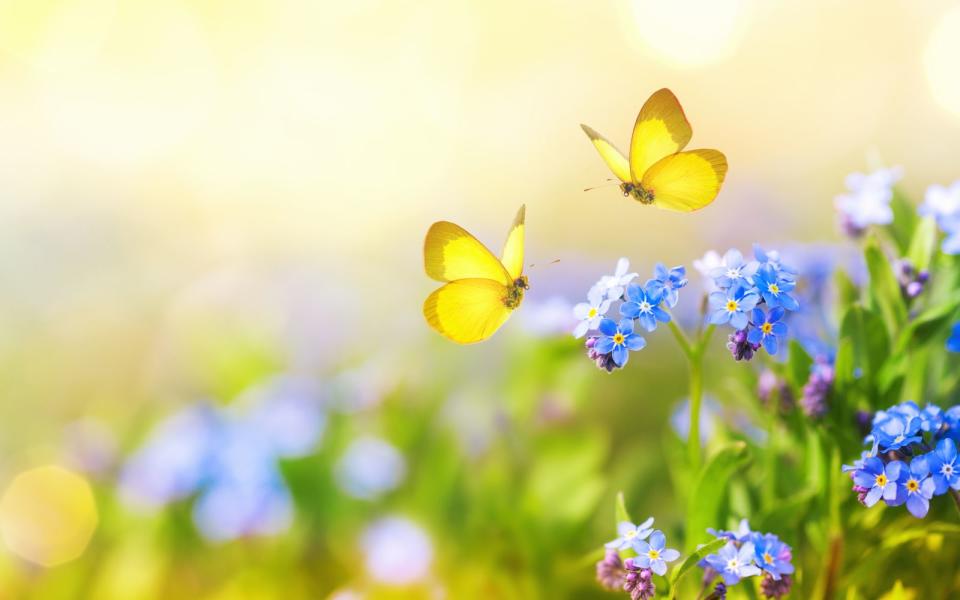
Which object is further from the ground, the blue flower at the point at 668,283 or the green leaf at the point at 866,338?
the green leaf at the point at 866,338

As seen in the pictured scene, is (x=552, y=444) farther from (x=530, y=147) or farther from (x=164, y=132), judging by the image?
(x=164, y=132)

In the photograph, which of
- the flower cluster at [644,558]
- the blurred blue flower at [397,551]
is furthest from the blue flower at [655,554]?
the blurred blue flower at [397,551]

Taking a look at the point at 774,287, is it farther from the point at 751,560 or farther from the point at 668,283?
the point at 751,560

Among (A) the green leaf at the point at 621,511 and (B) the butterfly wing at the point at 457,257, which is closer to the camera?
(B) the butterfly wing at the point at 457,257

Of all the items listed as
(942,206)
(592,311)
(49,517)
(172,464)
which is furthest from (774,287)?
(49,517)

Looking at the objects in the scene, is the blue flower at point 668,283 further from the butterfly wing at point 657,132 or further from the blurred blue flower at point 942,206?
the blurred blue flower at point 942,206

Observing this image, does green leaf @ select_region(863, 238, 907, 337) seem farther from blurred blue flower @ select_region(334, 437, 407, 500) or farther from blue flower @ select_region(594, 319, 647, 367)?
blurred blue flower @ select_region(334, 437, 407, 500)

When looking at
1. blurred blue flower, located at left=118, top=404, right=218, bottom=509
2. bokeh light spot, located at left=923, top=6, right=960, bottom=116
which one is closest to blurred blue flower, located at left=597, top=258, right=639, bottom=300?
blurred blue flower, located at left=118, top=404, right=218, bottom=509
